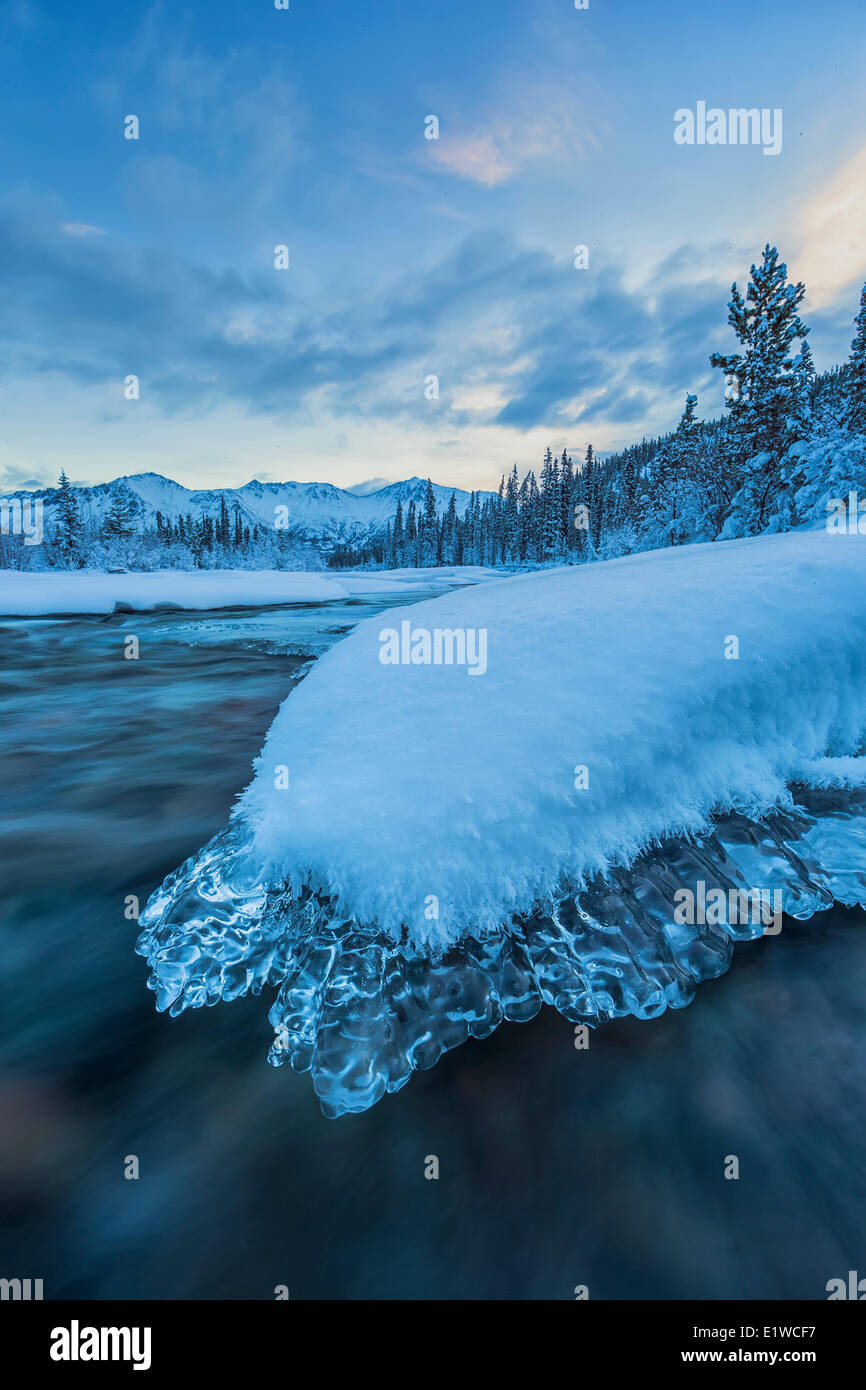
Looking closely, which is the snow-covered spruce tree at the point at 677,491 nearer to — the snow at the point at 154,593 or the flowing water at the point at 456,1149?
the snow at the point at 154,593

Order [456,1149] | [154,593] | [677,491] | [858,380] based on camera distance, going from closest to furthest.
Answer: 1. [456,1149]
2. [154,593]
3. [858,380]
4. [677,491]

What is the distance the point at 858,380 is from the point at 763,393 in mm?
3237

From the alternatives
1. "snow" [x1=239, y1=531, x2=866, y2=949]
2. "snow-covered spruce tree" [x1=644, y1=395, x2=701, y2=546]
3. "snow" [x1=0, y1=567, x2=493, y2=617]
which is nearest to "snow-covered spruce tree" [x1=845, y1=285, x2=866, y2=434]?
"snow-covered spruce tree" [x1=644, y1=395, x2=701, y2=546]

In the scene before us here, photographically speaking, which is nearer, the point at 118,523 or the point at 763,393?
the point at 763,393

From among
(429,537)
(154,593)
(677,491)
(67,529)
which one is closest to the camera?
(154,593)

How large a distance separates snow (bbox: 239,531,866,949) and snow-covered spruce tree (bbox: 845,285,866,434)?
20035 mm

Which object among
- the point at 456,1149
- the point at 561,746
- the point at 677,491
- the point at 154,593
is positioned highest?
the point at 677,491

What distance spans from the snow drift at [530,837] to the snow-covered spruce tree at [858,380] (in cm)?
2044

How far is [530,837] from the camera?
1592mm

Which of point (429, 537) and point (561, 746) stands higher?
point (429, 537)

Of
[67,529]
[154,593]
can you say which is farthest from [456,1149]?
[67,529]

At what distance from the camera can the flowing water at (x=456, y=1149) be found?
1.08 meters

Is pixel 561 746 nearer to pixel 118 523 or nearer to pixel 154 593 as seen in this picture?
pixel 154 593
